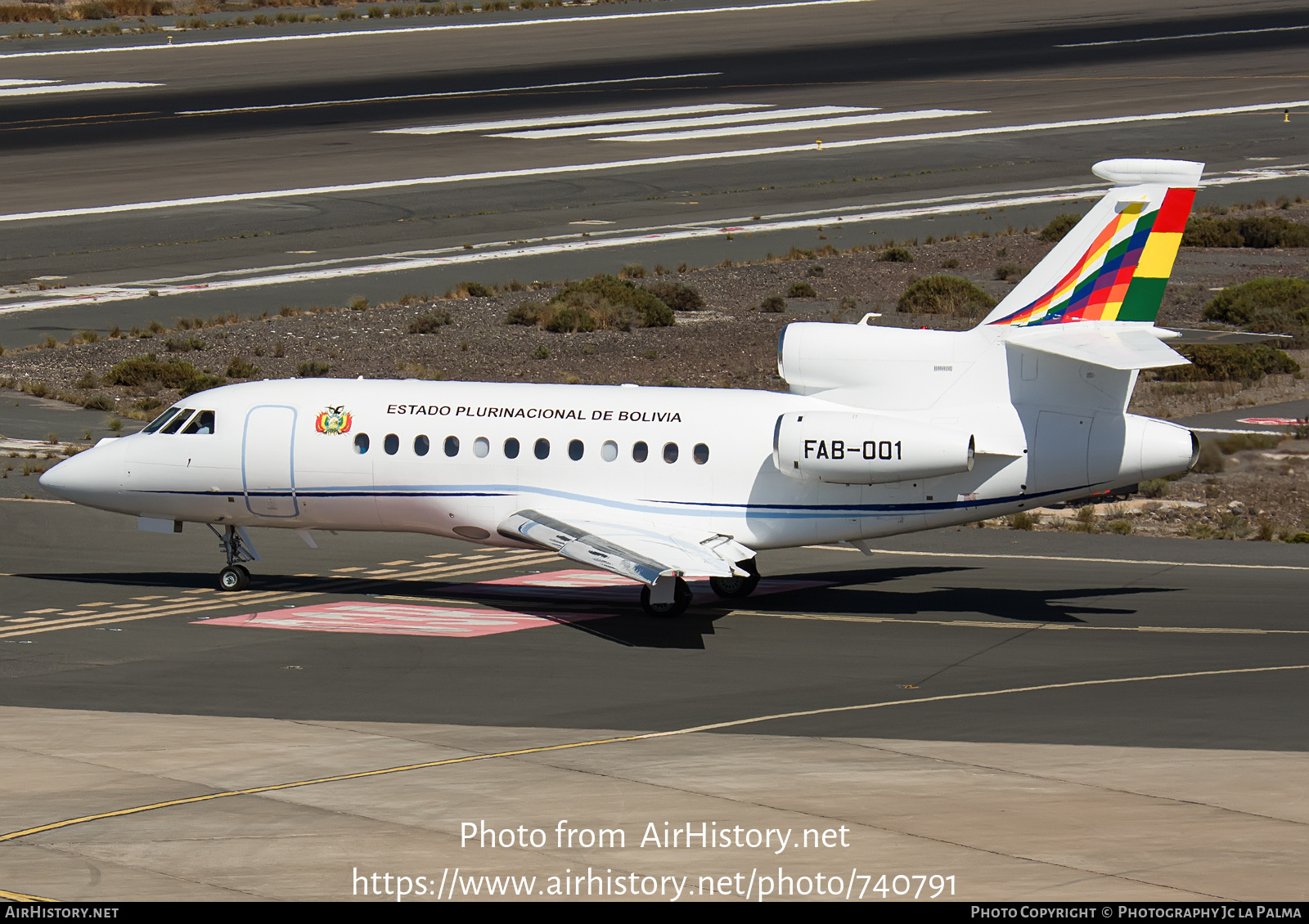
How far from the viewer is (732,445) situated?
95.5 ft

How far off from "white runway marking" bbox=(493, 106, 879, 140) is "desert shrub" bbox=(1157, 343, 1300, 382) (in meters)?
47.0

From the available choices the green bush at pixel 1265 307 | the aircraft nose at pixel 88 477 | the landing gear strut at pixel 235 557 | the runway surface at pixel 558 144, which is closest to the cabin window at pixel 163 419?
the aircraft nose at pixel 88 477

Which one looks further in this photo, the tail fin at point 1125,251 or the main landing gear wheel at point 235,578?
the main landing gear wheel at point 235,578

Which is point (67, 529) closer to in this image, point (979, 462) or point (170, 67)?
point (979, 462)

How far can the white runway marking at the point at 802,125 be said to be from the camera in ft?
309

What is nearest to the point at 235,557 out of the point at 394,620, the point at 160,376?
the point at 394,620

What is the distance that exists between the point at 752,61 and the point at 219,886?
365 feet

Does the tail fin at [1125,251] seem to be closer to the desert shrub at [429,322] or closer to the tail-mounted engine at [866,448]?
the tail-mounted engine at [866,448]

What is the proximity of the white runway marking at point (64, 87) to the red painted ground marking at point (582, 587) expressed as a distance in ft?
276

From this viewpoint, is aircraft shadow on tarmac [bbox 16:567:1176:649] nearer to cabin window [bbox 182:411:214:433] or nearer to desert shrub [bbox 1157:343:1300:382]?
cabin window [bbox 182:411:214:433]

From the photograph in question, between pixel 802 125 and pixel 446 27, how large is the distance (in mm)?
46693

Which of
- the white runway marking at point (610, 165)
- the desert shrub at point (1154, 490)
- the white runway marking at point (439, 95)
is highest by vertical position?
the white runway marking at point (439, 95)

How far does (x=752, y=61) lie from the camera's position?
12200 centimetres

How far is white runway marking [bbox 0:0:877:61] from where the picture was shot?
122312mm
